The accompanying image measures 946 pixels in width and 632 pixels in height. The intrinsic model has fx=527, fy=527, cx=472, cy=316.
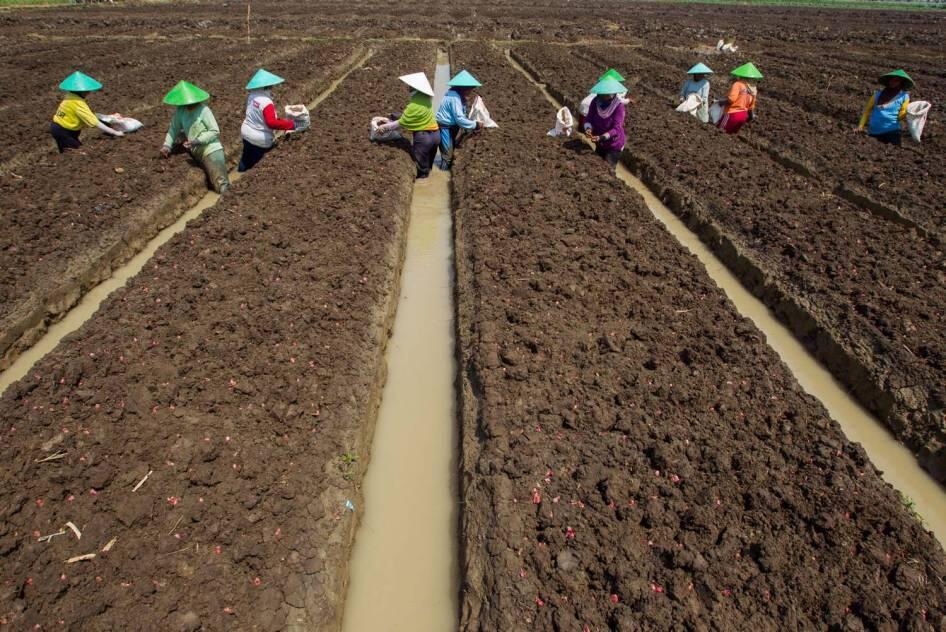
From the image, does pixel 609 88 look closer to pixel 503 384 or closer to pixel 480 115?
pixel 480 115

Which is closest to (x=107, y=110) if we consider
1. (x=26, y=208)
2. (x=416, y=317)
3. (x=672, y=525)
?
(x=26, y=208)

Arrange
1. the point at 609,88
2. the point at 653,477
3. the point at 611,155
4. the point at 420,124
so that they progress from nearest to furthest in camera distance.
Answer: the point at 653,477, the point at 609,88, the point at 420,124, the point at 611,155

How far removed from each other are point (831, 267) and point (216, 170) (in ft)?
26.1

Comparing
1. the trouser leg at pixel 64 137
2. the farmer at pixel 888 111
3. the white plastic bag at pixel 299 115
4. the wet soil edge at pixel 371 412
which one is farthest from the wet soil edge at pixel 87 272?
the farmer at pixel 888 111

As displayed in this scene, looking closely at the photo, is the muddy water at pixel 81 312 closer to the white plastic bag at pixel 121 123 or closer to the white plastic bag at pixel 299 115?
the white plastic bag at pixel 299 115

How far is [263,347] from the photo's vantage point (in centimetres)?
424

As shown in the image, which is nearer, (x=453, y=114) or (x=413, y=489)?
(x=413, y=489)

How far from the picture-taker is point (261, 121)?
7625 millimetres

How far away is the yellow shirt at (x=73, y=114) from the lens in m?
7.73

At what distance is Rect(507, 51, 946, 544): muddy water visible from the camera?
3.64 meters

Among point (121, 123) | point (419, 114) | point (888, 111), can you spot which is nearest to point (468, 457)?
point (419, 114)

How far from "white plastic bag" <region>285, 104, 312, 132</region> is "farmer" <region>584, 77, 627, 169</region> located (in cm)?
454

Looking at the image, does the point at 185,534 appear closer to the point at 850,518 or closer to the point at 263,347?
the point at 263,347

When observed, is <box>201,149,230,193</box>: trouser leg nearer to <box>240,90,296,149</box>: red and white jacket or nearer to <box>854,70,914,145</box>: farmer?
<box>240,90,296,149</box>: red and white jacket
